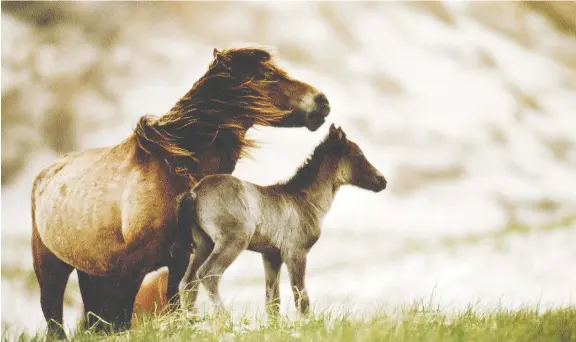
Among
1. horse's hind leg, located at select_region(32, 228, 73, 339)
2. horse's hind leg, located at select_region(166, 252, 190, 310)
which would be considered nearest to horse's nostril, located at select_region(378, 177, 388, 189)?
horse's hind leg, located at select_region(166, 252, 190, 310)

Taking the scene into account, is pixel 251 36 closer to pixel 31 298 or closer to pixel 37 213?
pixel 37 213

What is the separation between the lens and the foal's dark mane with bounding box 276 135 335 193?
6.11 feet

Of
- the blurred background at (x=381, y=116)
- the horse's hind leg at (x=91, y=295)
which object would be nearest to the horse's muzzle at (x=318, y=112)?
the blurred background at (x=381, y=116)

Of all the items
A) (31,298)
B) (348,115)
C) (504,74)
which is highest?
(504,74)

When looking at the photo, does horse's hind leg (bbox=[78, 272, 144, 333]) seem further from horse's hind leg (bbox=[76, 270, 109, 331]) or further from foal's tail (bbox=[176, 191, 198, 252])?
foal's tail (bbox=[176, 191, 198, 252])

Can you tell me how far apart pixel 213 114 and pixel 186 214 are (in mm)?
353

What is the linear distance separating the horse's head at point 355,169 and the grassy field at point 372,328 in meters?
0.39

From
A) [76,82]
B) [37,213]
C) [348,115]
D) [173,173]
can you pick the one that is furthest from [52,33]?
[348,115]

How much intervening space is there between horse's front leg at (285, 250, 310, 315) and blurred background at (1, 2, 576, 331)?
250 mm

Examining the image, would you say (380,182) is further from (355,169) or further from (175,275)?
(175,275)

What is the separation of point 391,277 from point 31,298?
49.8 inches

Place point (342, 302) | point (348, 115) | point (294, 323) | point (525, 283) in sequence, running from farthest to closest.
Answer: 1. point (348, 115)
2. point (525, 283)
3. point (342, 302)
4. point (294, 323)

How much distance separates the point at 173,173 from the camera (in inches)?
72.4

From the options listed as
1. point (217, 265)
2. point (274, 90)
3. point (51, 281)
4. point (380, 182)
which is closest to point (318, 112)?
point (274, 90)
